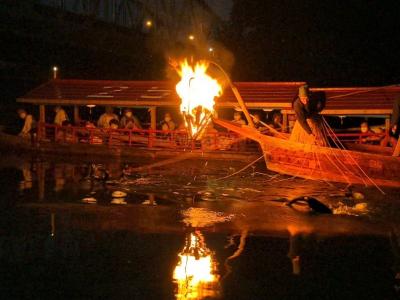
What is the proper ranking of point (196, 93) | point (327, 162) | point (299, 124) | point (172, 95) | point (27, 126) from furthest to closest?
point (27, 126)
point (172, 95)
point (299, 124)
point (327, 162)
point (196, 93)

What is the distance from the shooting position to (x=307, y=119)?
1666cm

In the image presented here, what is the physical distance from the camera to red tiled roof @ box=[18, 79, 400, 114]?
23031 millimetres

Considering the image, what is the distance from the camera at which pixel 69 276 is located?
8.54m

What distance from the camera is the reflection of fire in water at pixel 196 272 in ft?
25.9

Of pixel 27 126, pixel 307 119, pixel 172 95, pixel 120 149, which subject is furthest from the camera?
pixel 27 126

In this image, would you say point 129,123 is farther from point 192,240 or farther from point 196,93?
point 192,240

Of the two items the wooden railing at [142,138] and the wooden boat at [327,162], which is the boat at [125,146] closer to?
the wooden railing at [142,138]

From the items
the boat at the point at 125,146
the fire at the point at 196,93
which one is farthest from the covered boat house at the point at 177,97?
the fire at the point at 196,93

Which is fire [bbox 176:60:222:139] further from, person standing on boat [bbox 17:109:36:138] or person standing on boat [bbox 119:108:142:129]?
person standing on boat [bbox 17:109:36:138]

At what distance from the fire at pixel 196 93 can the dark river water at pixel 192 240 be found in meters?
1.90

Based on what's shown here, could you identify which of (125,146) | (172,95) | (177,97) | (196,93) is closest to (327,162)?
(196,93)

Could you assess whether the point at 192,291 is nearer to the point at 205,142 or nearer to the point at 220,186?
the point at 220,186

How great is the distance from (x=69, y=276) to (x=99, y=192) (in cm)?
699

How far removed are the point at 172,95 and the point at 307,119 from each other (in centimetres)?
1006
